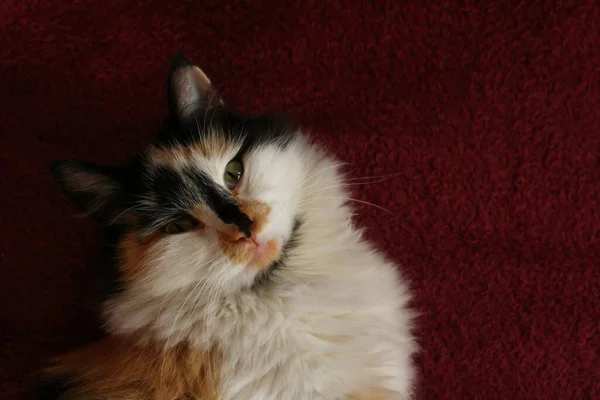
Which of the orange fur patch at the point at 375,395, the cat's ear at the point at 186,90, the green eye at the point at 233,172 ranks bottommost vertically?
the orange fur patch at the point at 375,395

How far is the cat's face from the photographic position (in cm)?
92

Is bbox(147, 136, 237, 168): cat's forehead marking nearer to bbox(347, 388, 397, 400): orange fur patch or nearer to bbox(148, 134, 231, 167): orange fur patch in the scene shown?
bbox(148, 134, 231, 167): orange fur patch

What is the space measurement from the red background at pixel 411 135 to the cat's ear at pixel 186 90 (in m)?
0.38

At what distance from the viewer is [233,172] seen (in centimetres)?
100

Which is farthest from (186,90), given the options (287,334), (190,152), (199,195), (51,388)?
(51,388)

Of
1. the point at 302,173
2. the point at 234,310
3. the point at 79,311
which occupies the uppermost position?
the point at 302,173

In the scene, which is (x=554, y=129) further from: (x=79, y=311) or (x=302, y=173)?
(x=79, y=311)

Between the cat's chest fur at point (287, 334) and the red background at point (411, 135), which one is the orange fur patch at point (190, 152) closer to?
the cat's chest fur at point (287, 334)

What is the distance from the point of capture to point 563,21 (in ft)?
4.87

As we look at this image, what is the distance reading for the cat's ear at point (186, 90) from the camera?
1.03 meters

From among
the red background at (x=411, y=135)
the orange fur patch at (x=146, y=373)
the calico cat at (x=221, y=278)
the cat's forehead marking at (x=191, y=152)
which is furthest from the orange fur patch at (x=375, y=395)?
the cat's forehead marking at (x=191, y=152)

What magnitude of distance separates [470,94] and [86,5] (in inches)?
45.0

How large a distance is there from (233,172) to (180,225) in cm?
15

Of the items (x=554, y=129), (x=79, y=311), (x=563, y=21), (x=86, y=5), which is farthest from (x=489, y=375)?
(x=86, y=5)
